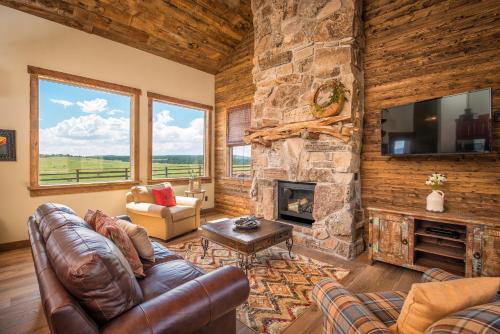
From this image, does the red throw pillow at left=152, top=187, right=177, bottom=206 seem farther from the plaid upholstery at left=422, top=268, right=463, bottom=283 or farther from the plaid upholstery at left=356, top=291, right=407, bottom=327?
the plaid upholstery at left=422, top=268, right=463, bottom=283

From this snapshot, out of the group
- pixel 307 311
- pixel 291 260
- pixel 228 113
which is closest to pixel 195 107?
pixel 228 113

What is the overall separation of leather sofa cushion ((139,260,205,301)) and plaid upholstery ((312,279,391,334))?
940mm

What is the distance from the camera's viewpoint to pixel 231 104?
18.7ft

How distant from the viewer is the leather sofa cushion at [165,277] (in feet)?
5.33

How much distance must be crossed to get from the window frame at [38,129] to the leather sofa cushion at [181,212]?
1219mm

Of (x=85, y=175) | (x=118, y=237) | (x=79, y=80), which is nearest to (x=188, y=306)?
(x=118, y=237)

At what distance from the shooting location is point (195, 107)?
5703 millimetres

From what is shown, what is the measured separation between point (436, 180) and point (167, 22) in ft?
15.9

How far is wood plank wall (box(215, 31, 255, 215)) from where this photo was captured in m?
5.36

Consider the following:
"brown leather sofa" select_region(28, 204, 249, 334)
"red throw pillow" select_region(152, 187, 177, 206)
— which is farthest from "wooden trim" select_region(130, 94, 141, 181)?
"brown leather sofa" select_region(28, 204, 249, 334)

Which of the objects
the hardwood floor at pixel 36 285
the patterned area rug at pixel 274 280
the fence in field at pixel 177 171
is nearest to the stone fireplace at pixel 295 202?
the hardwood floor at pixel 36 285

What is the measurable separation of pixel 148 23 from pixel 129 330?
481 cm

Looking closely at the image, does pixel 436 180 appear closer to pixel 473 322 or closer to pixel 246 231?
pixel 246 231

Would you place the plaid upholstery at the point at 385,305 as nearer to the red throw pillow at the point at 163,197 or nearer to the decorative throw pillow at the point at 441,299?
the decorative throw pillow at the point at 441,299
